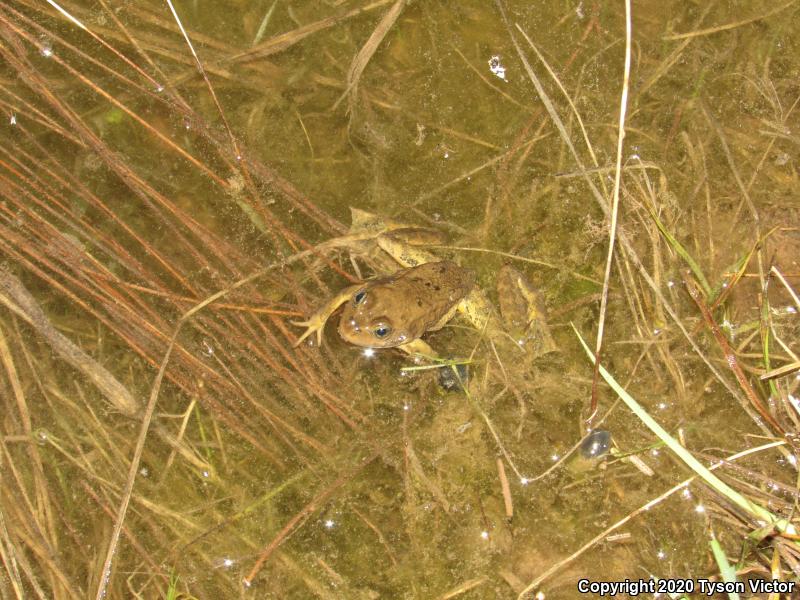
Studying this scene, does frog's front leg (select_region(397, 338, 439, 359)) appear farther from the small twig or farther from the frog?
the small twig

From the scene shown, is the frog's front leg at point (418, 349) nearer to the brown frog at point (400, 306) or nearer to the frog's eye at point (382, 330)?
the brown frog at point (400, 306)

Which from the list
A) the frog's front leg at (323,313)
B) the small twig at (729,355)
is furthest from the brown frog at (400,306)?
the small twig at (729,355)

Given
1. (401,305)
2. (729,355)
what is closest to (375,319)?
(401,305)

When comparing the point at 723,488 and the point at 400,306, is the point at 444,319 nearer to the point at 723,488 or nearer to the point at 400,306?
the point at 400,306

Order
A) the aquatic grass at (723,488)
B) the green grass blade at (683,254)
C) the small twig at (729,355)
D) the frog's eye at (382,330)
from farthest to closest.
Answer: the green grass blade at (683,254) < the small twig at (729,355) < the frog's eye at (382,330) < the aquatic grass at (723,488)

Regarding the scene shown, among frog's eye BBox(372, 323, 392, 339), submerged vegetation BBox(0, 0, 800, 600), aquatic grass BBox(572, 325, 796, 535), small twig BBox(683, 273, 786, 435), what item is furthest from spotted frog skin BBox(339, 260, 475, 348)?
small twig BBox(683, 273, 786, 435)

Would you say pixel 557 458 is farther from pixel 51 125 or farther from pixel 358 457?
pixel 51 125

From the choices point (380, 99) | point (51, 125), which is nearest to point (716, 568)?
point (380, 99)

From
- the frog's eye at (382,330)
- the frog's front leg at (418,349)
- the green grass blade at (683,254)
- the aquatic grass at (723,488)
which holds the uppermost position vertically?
the frog's eye at (382,330)
